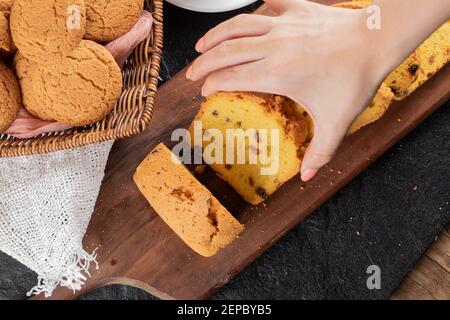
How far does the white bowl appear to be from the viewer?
166 cm

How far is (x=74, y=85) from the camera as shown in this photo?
1270 mm

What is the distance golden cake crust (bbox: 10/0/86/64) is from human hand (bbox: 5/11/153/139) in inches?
5.4

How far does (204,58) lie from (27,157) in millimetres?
567

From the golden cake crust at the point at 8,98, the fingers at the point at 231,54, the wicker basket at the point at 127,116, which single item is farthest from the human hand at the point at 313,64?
the golden cake crust at the point at 8,98

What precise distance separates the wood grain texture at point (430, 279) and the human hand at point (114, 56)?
0.99m

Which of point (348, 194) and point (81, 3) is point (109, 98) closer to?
point (81, 3)

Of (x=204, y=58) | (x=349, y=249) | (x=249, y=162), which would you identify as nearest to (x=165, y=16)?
(x=204, y=58)

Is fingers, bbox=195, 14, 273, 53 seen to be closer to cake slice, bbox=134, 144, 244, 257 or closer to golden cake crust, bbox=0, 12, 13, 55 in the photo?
cake slice, bbox=134, 144, 244, 257

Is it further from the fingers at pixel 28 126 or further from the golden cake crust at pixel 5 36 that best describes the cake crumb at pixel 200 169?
the golden cake crust at pixel 5 36

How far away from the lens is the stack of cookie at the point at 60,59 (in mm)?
1226

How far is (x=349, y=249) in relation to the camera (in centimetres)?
166

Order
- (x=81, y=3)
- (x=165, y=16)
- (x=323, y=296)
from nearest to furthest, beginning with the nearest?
(x=81, y=3) → (x=323, y=296) → (x=165, y=16)

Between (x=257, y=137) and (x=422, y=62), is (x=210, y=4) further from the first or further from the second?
(x=422, y=62)

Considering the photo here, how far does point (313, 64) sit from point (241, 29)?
20cm
